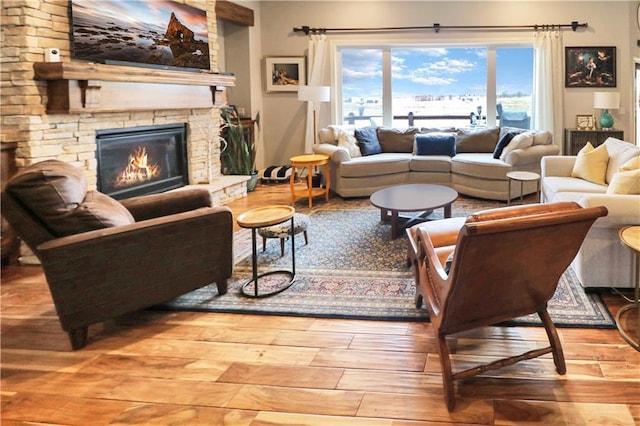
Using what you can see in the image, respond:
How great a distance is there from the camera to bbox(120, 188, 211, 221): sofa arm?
11.7ft

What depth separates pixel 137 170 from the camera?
214 inches

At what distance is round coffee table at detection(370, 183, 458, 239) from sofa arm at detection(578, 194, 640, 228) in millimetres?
1395

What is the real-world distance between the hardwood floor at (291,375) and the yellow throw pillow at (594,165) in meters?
1.80

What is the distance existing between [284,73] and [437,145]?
9.11 ft

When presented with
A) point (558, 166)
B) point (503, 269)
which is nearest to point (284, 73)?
point (558, 166)

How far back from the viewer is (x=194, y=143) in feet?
20.8

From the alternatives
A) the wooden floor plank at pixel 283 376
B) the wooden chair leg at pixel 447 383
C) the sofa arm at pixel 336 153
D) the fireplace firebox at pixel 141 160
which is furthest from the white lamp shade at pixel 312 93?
the wooden chair leg at pixel 447 383

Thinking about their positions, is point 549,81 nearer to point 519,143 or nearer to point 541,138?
point 541,138

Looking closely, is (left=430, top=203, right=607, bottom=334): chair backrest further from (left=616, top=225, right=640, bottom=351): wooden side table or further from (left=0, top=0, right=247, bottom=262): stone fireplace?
(left=0, top=0, right=247, bottom=262): stone fireplace

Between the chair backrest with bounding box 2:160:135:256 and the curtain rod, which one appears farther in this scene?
the curtain rod

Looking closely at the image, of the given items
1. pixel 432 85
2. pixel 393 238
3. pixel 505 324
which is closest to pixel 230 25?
pixel 432 85

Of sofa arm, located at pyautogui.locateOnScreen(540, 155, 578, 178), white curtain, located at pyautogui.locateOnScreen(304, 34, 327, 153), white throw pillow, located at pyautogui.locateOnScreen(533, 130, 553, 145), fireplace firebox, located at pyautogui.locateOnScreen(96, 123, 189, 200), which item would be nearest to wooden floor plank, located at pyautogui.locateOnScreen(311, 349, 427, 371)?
fireplace firebox, located at pyautogui.locateOnScreen(96, 123, 189, 200)

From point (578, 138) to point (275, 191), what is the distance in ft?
14.1

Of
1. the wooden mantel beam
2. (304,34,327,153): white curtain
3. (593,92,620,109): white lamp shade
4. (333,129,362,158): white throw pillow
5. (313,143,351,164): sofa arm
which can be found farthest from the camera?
(304,34,327,153): white curtain
